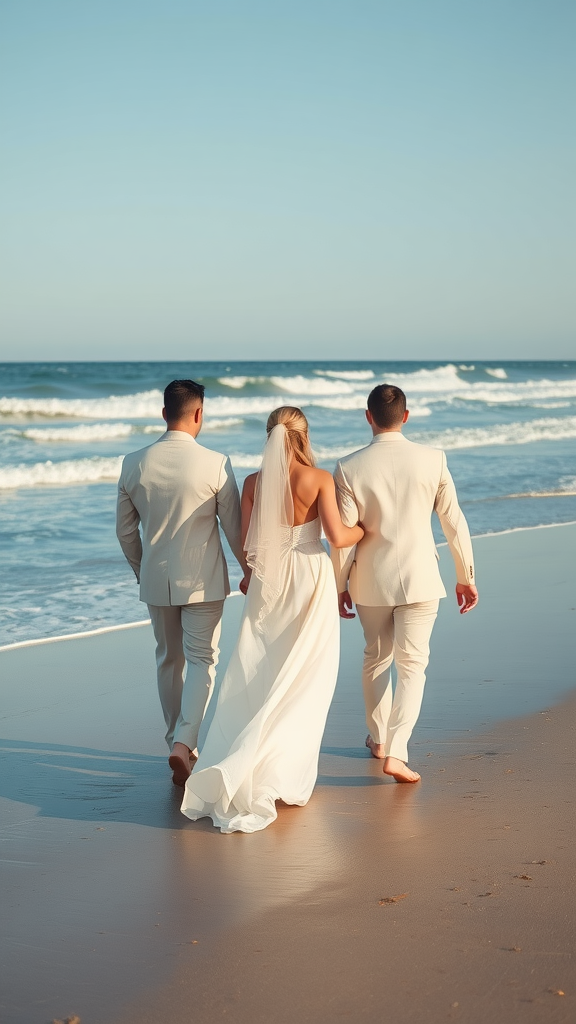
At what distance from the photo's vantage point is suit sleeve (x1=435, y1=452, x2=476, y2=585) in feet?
14.7

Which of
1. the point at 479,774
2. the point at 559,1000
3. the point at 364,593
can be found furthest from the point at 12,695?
the point at 559,1000

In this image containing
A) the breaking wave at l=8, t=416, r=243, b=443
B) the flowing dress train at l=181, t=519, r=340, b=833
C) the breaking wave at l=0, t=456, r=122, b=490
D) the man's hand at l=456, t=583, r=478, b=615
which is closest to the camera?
the flowing dress train at l=181, t=519, r=340, b=833

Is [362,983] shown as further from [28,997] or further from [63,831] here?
[63,831]

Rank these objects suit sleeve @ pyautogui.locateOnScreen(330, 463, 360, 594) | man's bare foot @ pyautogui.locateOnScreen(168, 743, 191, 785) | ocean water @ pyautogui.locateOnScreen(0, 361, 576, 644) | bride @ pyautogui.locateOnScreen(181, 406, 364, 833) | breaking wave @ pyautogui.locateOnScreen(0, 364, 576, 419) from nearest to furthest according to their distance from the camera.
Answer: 1. bride @ pyautogui.locateOnScreen(181, 406, 364, 833)
2. man's bare foot @ pyautogui.locateOnScreen(168, 743, 191, 785)
3. suit sleeve @ pyautogui.locateOnScreen(330, 463, 360, 594)
4. ocean water @ pyautogui.locateOnScreen(0, 361, 576, 644)
5. breaking wave @ pyautogui.locateOnScreen(0, 364, 576, 419)

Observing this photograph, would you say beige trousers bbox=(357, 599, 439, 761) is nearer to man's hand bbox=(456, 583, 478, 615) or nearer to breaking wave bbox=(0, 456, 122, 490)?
man's hand bbox=(456, 583, 478, 615)

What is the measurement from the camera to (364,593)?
14.9 ft

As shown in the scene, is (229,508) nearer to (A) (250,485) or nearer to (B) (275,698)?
(A) (250,485)

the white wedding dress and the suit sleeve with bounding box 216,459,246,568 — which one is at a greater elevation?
the suit sleeve with bounding box 216,459,246,568

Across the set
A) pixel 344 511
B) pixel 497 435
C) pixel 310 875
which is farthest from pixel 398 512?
pixel 497 435

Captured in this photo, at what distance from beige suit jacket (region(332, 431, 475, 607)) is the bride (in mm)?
184

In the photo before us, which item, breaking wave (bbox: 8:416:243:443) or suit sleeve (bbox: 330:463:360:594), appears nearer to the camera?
suit sleeve (bbox: 330:463:360:594)

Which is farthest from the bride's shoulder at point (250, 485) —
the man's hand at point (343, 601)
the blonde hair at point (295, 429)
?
the man's hand at point (343, 601)

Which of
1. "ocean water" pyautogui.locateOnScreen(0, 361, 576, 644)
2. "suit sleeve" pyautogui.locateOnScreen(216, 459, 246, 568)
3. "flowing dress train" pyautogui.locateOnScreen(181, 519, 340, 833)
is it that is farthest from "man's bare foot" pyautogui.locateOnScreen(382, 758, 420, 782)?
"ocean water" pyautogui.locateOnScreen(0, 361, 576, 644)

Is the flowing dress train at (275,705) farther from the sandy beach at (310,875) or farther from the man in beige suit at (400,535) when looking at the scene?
the man in beige suit at (400,535)
